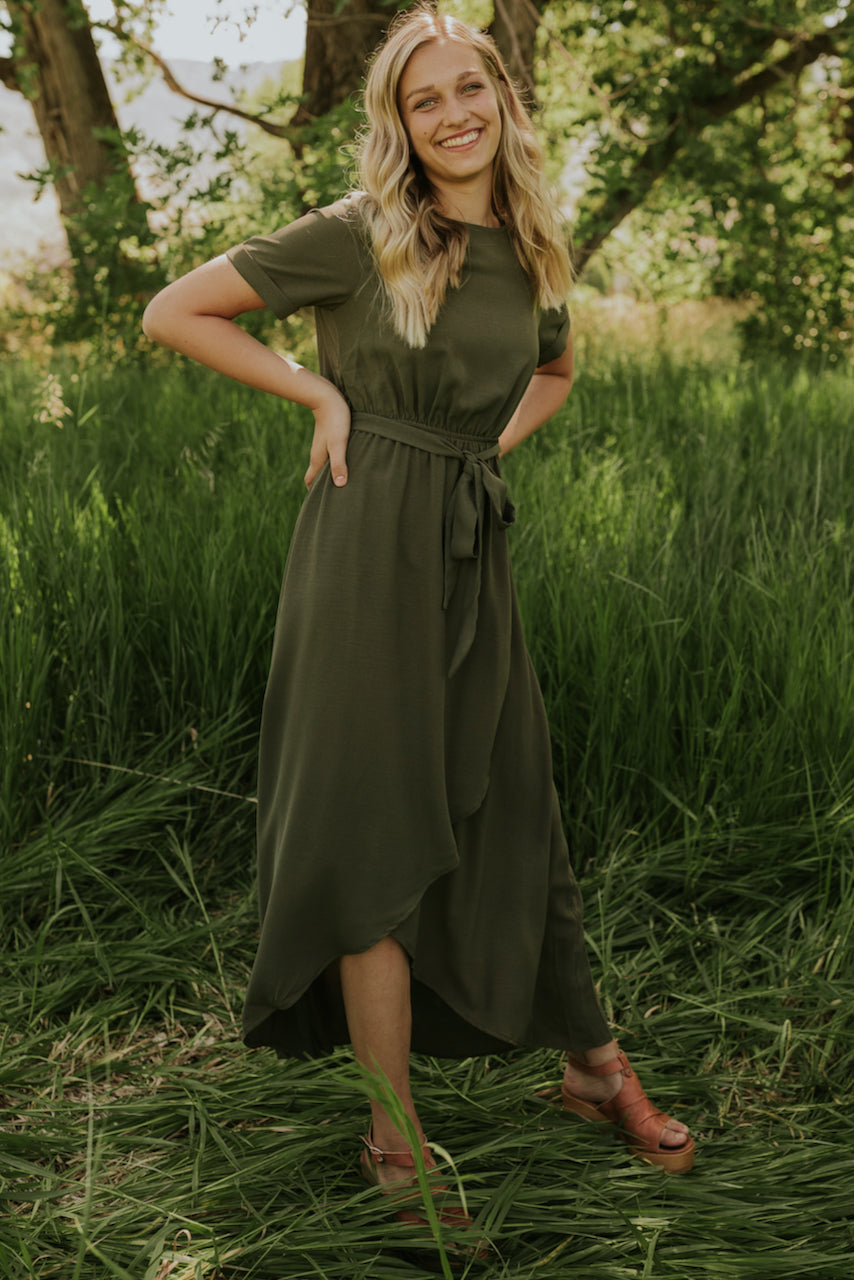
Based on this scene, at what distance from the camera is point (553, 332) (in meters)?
2.03

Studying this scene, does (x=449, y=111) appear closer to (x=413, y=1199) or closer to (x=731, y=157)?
(x=413, y=1199)

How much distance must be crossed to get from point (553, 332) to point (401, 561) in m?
0.62

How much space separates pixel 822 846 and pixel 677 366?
A: 3547 millimetres

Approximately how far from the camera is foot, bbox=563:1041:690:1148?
192 cm

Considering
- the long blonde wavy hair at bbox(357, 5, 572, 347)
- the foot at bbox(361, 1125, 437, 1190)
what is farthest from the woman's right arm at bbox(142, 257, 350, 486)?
the foot at bbox(361, 1125, 437, 1190)

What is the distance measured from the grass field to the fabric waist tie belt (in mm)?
824

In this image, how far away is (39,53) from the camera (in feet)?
23.5

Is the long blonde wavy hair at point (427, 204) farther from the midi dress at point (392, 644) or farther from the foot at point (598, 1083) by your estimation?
the foot at point (598, 1083)

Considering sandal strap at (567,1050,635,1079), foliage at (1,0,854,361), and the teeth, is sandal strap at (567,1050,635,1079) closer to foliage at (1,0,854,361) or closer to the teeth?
the teeth

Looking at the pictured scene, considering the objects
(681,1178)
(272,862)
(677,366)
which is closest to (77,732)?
(272,862)

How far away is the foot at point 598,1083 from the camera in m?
1.92

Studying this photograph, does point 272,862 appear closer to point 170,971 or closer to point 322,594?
point 322,594

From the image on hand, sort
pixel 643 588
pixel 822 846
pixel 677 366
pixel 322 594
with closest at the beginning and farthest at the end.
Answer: pixel 322 594 → pixel 822 846 → pixel 643 588 → pixel 677 366

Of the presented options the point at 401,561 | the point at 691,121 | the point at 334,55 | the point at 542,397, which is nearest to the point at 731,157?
the point at 691,121
